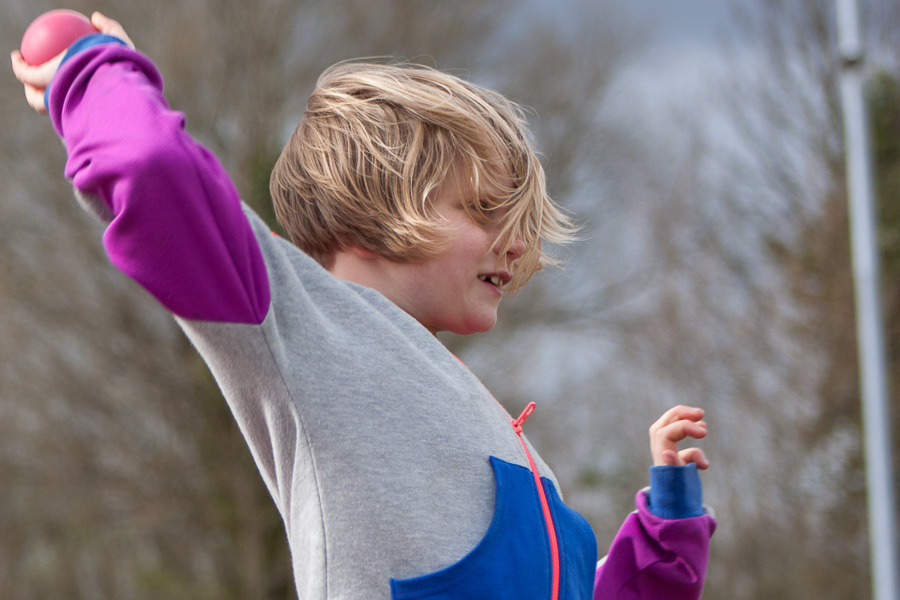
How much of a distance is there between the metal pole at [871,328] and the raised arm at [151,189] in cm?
683

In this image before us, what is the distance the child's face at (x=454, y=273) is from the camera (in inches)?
46.9

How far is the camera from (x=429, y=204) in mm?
1177

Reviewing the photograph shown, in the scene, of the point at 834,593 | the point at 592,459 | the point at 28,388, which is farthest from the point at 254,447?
the point at 834,593

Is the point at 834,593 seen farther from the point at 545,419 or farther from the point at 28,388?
the point at 28,388

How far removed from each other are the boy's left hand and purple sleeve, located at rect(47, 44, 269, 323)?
67 cm

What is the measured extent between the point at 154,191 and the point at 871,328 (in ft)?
23.1

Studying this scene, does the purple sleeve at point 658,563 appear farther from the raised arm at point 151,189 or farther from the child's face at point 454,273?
the raised arm at point 151,189

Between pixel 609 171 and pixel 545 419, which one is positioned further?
pixel 609 171

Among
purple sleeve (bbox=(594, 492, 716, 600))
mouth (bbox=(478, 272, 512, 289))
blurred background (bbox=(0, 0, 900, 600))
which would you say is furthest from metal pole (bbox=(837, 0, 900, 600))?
mouth (bbox=(478, 272, 512, 289))

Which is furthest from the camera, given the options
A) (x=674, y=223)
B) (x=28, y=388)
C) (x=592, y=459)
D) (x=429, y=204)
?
(x=674, y=223)

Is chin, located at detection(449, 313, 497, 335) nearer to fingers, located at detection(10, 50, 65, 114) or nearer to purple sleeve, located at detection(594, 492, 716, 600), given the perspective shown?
purple sleeve, located at detection(594, 492, 716, 600)

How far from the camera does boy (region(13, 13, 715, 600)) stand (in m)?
0.83

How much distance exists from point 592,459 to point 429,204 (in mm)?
9450

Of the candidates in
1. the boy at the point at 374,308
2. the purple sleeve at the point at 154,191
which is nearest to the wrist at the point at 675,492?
the boy at the point at 374,308
